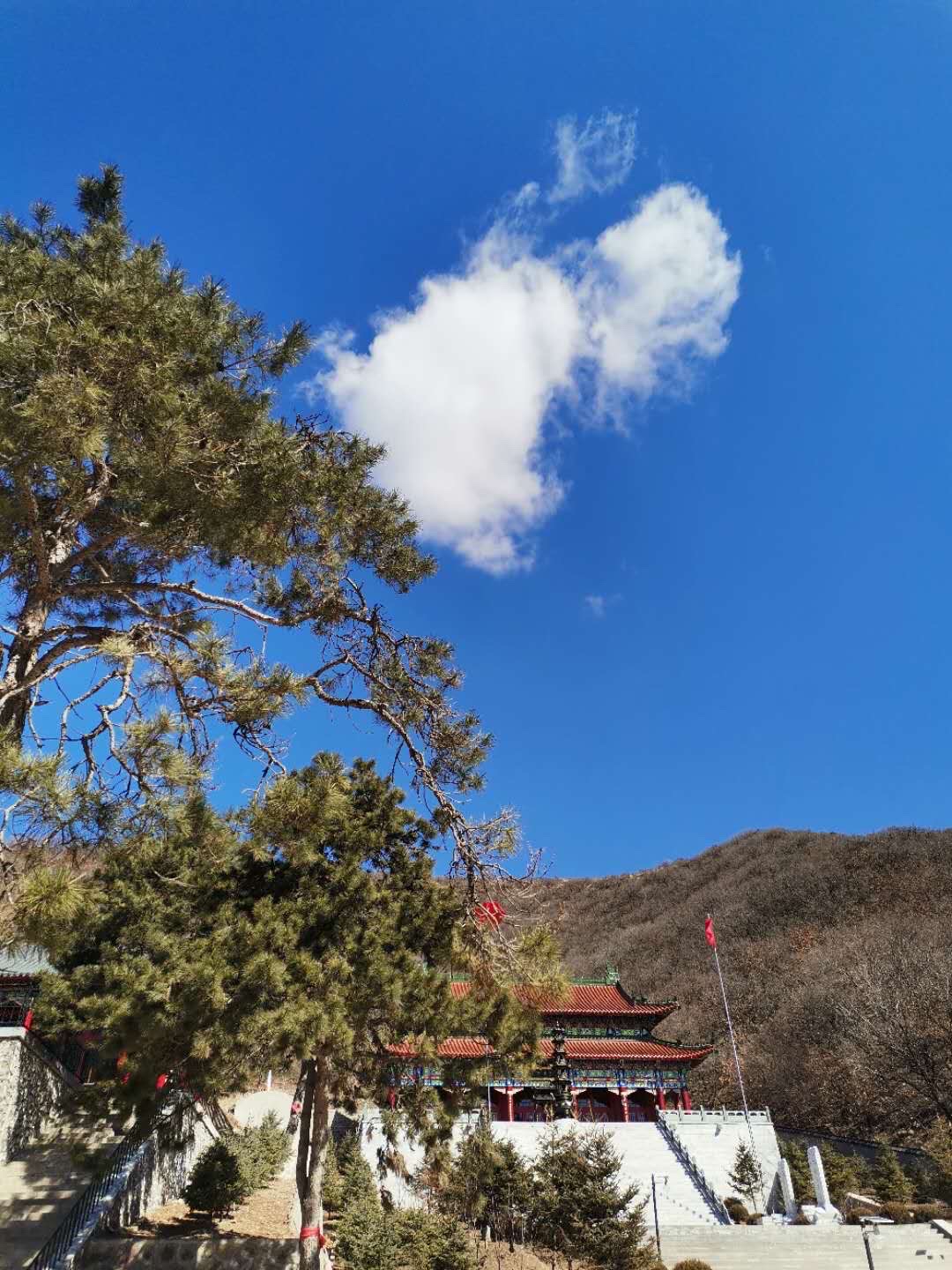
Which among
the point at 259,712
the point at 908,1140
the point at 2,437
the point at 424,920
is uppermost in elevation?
the point at 2,437

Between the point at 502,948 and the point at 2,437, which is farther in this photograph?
the point at 502,948

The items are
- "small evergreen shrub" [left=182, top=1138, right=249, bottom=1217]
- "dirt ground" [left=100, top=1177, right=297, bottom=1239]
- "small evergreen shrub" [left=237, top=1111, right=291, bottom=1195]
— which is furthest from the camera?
"small evergreen shrub" [left=237, top=1111, right=291, bottom=1195]

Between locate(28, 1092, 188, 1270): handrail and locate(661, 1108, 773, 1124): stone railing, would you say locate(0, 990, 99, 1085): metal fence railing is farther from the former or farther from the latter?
locate(661, 1108, 773, 1124): stone railing

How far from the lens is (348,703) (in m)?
6.42

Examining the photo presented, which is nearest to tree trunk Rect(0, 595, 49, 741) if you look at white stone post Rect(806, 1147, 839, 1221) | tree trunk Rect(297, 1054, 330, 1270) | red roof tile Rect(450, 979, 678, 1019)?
tree trunk Rect(297, 1054, 330, 1270)

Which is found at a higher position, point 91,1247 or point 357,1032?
point 357,1032

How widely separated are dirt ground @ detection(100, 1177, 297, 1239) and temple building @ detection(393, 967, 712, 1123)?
31.4 ft

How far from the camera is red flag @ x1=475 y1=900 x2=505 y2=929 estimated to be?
6121 mm

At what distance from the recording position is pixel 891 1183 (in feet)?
65.2

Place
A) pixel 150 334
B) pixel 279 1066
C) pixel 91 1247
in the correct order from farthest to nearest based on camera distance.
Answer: pixel 91 1247
pixel 279 1066
pixel 150 334

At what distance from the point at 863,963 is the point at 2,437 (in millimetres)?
38157

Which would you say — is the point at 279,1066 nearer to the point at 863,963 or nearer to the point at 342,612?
the point at 342,612

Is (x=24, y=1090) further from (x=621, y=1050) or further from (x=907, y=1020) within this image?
(x=907, y=1020)

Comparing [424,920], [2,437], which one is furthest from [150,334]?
[424,920]
